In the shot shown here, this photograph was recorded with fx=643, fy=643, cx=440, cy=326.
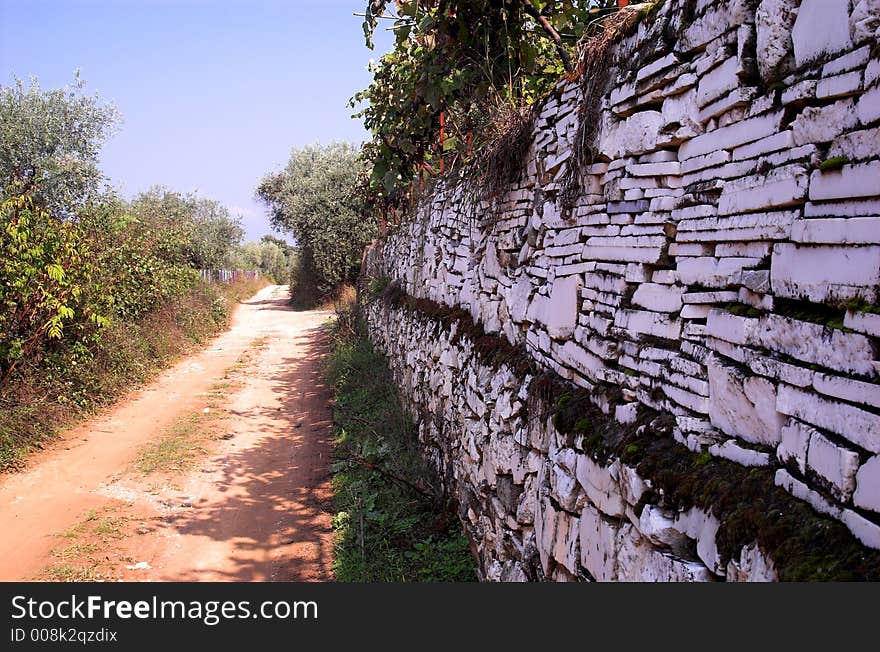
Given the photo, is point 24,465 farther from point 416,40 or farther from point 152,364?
point 416,40

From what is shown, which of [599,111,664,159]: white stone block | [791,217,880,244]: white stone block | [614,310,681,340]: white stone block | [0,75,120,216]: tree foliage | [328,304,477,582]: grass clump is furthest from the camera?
[0,75,120,216]: tree foliage

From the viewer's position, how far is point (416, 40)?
23.0 ft

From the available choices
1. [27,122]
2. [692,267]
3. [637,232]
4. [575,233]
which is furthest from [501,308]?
[27,122]

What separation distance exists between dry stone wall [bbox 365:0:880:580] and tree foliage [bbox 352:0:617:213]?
5.12 ft

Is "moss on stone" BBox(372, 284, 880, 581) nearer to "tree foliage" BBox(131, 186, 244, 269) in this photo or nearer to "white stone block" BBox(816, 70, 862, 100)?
"white stone block" BBox(816, 70, 862, 100)

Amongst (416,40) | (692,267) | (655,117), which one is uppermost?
(416,40)

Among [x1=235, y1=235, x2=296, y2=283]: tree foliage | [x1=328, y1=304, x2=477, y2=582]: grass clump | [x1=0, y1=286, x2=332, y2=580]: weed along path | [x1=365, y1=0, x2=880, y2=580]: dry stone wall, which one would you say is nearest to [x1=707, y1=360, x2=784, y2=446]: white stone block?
[x1=365, y1=0, x2=880, y2=580]: dry stone wall

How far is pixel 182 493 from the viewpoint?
6.71m

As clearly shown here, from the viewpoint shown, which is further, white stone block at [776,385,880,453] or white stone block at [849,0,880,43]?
white stone block at [849,0,880,43]

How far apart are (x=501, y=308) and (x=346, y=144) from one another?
74.0 ft

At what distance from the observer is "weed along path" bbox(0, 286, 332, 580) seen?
17.2 ft

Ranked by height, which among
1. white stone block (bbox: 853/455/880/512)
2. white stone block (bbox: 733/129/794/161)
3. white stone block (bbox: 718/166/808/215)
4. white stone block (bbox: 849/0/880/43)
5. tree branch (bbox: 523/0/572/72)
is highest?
tree branch (bbox: 523/0/572/72)

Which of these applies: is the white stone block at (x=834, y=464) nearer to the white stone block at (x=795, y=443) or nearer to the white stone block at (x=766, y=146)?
the white stone block at (x=795, y=443)

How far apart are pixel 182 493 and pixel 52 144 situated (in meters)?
11.3
